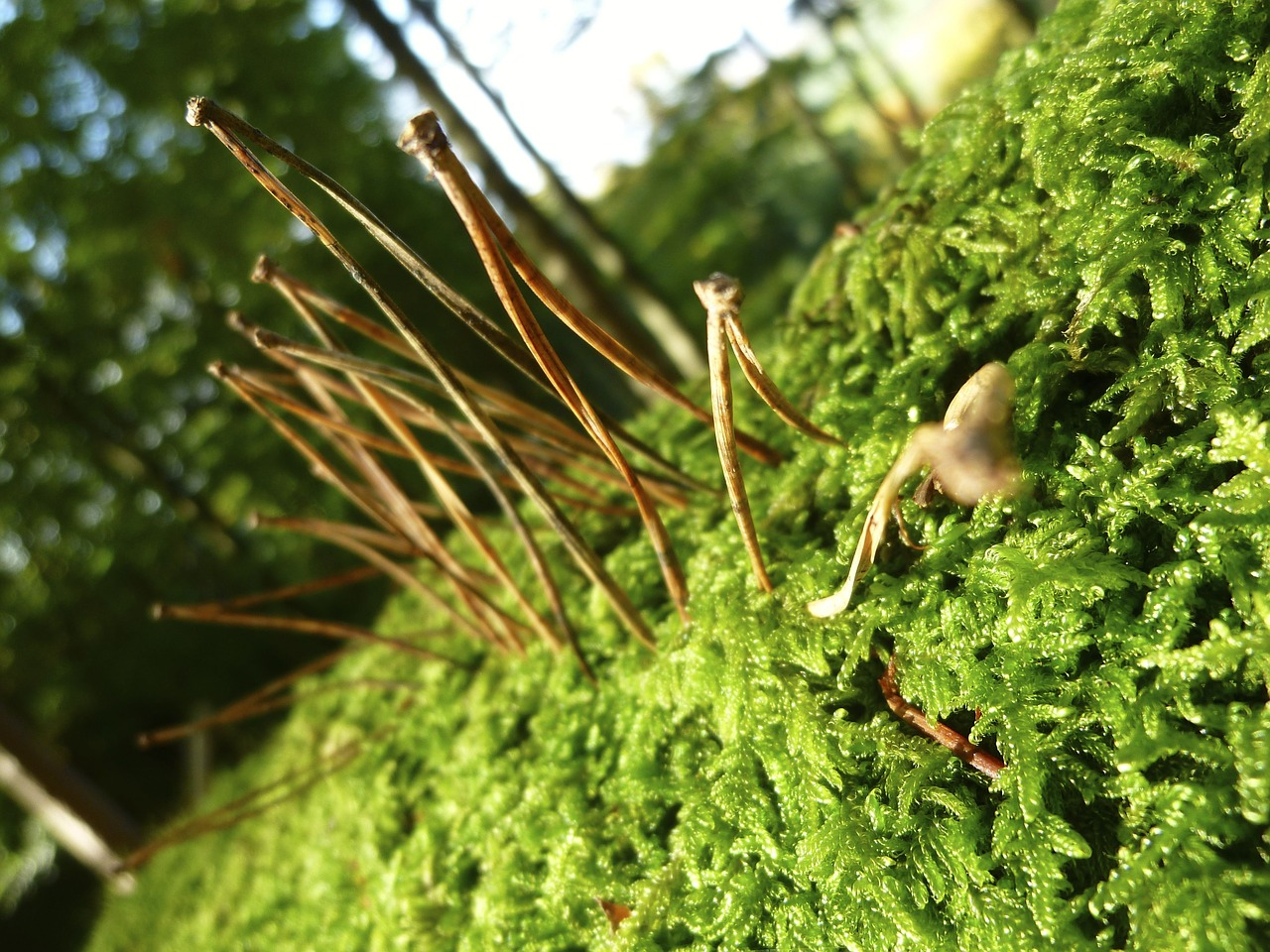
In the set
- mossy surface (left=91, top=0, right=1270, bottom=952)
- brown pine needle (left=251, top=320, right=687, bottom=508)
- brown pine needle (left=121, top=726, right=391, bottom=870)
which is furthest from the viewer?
brown pine needle (left=121, top=726, right=391, bottom=870)

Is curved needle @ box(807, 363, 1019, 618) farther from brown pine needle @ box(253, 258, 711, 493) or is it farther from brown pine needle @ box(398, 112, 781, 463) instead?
brown pine needle @ box(253, 258, 711, 493)

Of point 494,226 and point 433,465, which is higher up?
point 494,226

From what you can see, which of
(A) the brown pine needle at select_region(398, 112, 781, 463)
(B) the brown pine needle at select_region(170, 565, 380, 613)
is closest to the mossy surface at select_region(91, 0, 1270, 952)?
(A) the brown pine needle at select_region(398, 112, 781, 463)

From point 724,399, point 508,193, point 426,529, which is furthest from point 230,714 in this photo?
point 508,193

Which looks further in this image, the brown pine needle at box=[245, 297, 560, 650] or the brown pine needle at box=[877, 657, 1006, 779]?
the brown pine needle at box=[245, 297, 560, 650]

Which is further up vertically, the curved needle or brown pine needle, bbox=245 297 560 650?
brown pine needle, bbox=245 297 560 650

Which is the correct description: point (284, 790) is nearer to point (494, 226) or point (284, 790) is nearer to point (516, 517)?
point (516, 517)

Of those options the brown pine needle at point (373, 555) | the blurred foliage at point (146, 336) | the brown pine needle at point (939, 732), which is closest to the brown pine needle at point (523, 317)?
the brown pine needle at point (939, 732)
